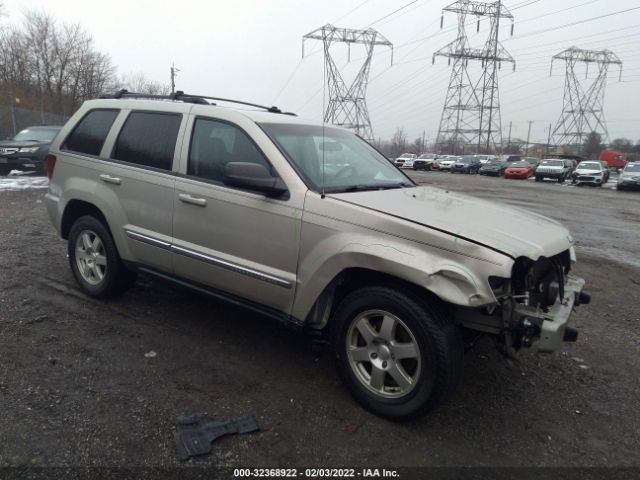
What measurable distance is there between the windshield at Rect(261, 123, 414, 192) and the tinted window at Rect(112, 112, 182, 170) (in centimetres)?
90

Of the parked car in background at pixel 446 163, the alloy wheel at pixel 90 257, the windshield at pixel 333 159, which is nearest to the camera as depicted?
the windshield at pixel 333 159

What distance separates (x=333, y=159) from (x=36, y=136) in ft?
53.4

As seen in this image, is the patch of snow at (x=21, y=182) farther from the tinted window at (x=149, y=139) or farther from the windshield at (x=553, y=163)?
the windshield at (x=553, y=163)


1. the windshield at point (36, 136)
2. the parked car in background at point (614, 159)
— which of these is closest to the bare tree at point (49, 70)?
the windshield at point (36, 136)

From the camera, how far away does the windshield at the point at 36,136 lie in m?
16.1

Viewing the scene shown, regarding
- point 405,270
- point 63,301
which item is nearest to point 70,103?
point 63,301

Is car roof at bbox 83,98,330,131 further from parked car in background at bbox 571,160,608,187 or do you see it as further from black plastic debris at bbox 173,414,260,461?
parked car in background at bbox 571,160,608,187

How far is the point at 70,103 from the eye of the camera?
134 ft

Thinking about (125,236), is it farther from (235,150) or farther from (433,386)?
(433,386)

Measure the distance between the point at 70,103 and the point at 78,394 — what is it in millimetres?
44599

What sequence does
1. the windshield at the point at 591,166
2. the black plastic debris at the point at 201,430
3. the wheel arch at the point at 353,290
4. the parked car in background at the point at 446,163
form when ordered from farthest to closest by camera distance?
the parked car in background at the point at 446,163, the windshield at the point at 591,166, the wheel arch at the point at 353,290, the black plastic debris at the point at 201,430

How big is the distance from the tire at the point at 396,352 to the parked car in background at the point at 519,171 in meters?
36.2

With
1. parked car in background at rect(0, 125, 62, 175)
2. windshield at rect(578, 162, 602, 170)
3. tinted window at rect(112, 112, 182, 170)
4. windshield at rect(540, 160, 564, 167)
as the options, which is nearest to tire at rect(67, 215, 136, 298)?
tinted window at rect(112, 112, 182, 170)

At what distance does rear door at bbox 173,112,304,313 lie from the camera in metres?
3.24
